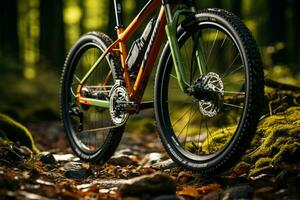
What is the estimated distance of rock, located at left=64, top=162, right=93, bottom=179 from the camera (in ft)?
15.3

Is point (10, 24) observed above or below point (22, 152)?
above

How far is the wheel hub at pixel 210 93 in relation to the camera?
12.5 feet

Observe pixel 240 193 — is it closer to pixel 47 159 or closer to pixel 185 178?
pixel 185 178

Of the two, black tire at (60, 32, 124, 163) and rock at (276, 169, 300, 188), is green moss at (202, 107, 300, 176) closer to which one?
rock at (276, 169, 300, 188)

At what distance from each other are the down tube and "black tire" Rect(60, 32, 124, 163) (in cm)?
55

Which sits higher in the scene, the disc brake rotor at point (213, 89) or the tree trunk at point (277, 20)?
the tree trunk at point (277, 20)

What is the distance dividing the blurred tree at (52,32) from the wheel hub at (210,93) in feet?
62.5

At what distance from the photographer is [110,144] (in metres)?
5.12

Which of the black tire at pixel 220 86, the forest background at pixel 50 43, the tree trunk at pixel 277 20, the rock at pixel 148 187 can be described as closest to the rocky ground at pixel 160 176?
the rock at pixel 148 187

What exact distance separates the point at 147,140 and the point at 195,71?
16.6 feet

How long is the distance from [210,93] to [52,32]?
70.1ft

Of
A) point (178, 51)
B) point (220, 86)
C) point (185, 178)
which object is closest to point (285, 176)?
point (220, 86)

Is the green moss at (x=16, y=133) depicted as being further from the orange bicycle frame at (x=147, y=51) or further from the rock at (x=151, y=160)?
the rock at (x=151, y=160)

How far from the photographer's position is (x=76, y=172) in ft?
15.6
